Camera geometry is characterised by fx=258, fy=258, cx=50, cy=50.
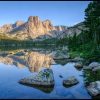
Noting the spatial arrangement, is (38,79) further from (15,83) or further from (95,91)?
(95,91)

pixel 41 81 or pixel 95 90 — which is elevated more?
pixel 95 90

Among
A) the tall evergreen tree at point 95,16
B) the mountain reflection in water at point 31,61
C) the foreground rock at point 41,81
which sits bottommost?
the mountain reflection in water at point 31,61

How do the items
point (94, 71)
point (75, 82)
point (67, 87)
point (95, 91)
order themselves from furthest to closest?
1. point (94, 71)
2. point (75, 82)
3. point (67, 87)
4. point (95, 91)

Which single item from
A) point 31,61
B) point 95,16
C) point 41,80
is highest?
point 95,16

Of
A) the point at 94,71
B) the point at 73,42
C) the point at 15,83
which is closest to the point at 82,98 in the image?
the point at 15,83

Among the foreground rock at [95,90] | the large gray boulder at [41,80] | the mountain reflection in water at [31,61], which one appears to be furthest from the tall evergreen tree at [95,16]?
the foreground rock at [95,90]

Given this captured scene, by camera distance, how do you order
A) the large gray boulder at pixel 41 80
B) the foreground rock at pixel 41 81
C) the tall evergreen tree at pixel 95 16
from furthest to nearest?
1. the tall evergreen tree at pixel 95 16
2. the large gray boulder at pixel 41 80
3. the foreground rock at pixel 41 81

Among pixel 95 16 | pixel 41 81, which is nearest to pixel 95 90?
pixel 41 81

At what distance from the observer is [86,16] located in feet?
253

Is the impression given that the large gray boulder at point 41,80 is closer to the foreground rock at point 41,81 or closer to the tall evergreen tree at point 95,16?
the foreground rock at point 41,81

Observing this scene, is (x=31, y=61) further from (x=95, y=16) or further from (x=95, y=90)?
(x=95, y=90)

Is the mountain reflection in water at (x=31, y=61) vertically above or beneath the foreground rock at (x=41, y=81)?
beneath

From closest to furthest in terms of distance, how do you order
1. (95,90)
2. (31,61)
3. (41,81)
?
(95,90) < (41,81) < (31,61)

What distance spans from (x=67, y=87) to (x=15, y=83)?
710 cm
